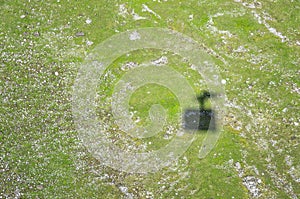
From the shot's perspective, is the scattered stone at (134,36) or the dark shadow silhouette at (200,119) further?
the scattered stone at (134,36)

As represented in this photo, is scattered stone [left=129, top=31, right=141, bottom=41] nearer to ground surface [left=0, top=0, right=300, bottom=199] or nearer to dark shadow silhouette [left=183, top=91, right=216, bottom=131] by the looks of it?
ground surface [left=0, top=0, right=300, bottom=199]

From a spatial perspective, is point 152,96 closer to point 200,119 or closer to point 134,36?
point 200,119

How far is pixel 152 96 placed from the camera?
23.4 m

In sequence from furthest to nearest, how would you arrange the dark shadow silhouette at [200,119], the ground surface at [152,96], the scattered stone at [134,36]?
the scattered stone at [134,36] < the dark shadow silhouette at [200,119] < the ground surface at [152,96]

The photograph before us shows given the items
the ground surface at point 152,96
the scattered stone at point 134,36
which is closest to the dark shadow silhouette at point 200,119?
the ground surface at point 152,96

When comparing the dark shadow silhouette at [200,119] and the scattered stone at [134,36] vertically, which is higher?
the scattered stone at [134,36]

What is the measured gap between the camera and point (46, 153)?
20719 mm

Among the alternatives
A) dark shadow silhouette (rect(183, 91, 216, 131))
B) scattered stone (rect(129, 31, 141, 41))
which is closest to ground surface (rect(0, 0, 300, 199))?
scattered stone (rect(129, 31, 141, 41))

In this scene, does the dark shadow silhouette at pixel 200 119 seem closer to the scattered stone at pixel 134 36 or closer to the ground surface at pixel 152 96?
the ground surface at pixel 152 96

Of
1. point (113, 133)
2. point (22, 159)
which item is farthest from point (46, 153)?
point (113, 133)

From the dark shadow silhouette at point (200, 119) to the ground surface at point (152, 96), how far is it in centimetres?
83

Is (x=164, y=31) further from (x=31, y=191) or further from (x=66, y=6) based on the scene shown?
(x=31, y=191)

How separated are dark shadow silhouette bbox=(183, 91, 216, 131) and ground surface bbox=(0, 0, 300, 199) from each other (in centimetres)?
83

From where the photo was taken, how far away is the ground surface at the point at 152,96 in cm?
1972
